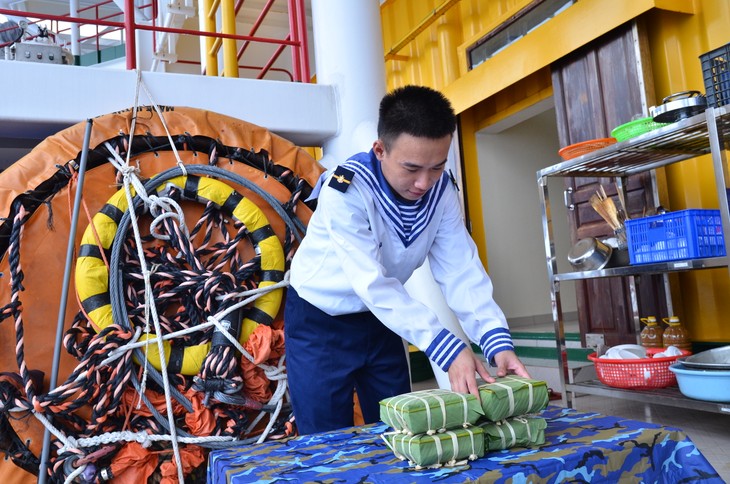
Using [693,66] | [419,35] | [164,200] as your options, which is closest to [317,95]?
[164,200]

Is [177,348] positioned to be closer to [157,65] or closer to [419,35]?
[419,35]

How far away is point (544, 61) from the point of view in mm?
3932

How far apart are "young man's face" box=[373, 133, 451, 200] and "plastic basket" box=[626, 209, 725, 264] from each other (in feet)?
5.42

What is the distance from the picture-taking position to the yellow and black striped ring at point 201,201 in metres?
2.04

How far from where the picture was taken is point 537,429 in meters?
1.00

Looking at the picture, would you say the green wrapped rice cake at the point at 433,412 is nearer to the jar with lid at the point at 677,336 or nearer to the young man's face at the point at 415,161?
the young man's face at the point at 415,161

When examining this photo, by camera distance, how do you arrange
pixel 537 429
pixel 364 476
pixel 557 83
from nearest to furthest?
1. pixel 364 476
2. pixel 537 429
3. pixel 557 83

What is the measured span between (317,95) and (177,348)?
1.35 meters

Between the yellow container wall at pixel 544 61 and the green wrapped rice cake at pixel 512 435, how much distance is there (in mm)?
2595

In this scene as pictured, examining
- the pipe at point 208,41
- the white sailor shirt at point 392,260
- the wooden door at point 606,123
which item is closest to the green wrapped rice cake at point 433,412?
the white sailor shirt at point 392,260

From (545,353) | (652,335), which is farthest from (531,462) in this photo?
(545,353)

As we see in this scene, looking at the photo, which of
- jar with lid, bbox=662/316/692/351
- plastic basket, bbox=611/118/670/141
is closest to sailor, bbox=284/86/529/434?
plastic basket, bbox=611/118/670/141

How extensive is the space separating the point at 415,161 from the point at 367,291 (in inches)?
11.8

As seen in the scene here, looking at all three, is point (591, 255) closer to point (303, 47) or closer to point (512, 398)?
point (303, 47)
